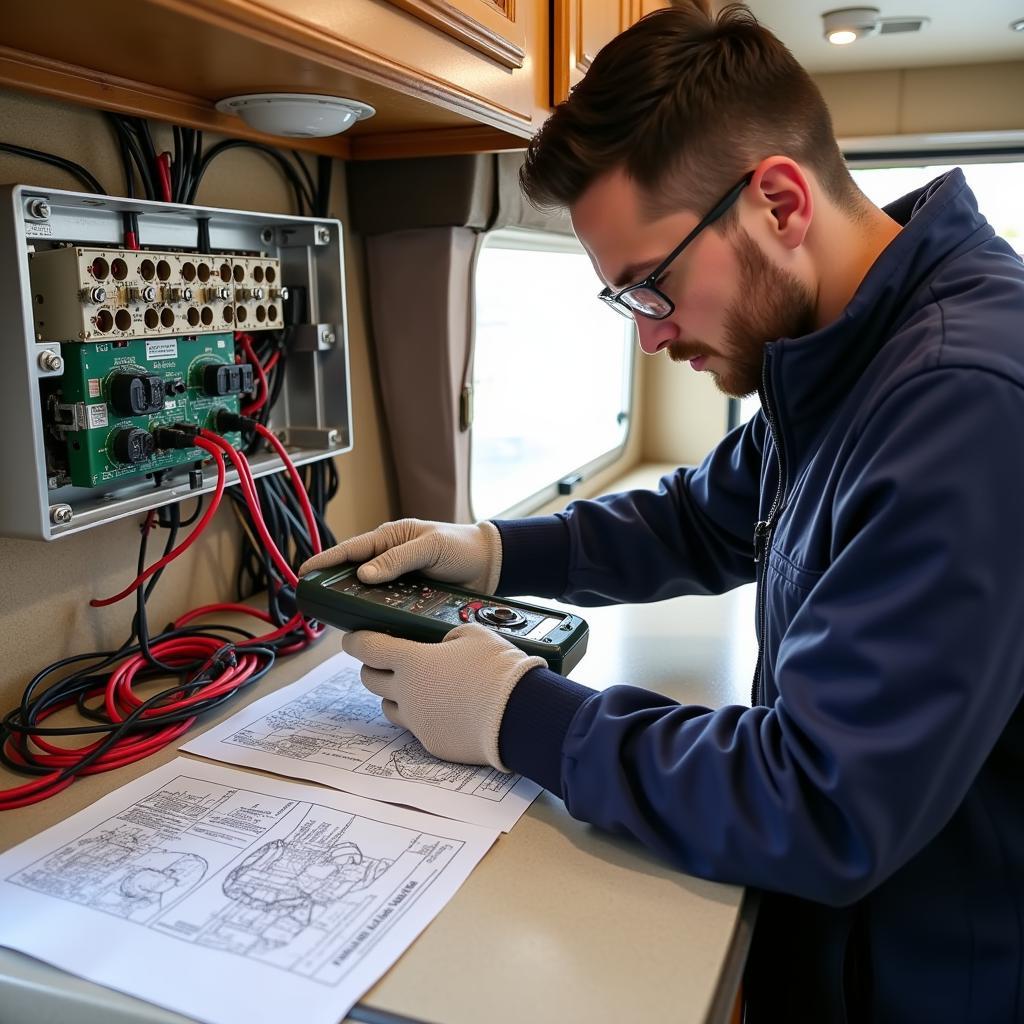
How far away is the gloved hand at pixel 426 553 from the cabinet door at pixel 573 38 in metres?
0.55

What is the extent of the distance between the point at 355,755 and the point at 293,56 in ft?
1.98

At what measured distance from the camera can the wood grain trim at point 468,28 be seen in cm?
82

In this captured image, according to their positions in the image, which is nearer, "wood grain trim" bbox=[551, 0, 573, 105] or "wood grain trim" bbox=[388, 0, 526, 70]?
"wood grain trim" bbox=[388, 0, 526, 70]

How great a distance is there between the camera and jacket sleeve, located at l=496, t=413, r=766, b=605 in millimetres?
1176

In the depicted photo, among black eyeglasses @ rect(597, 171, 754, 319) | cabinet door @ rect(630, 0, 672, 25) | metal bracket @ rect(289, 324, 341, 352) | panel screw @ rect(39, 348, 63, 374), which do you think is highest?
cabinet door @ rect(630, 0, 672, 25)

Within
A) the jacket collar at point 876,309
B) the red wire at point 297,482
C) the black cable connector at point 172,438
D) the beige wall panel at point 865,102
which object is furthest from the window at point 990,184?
the black cable connector at point 172,438

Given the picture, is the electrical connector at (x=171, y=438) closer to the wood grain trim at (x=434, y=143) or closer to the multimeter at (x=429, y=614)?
the multimeter at (x=429, y=614)

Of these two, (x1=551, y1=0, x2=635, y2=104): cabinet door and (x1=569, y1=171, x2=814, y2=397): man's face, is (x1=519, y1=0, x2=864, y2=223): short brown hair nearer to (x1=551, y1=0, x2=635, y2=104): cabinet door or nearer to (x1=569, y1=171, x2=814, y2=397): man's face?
(x1=569, y1=171, x2=814, y2=397): man's face

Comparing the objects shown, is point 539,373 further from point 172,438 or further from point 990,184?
point 990,184

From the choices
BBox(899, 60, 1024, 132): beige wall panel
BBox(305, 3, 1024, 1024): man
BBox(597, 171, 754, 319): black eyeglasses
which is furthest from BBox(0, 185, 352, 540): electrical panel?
BBox(899, 60, 1024, 132): beige wall panel

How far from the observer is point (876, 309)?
797 mm

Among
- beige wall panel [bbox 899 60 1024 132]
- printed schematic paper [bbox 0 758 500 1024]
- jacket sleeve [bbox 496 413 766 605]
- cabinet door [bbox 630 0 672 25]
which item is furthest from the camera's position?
beige wall panel [bbox 899 60 1024 132]

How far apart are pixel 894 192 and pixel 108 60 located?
219 centimetres

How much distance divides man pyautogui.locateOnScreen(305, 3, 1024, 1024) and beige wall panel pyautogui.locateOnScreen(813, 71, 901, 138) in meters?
1.63
